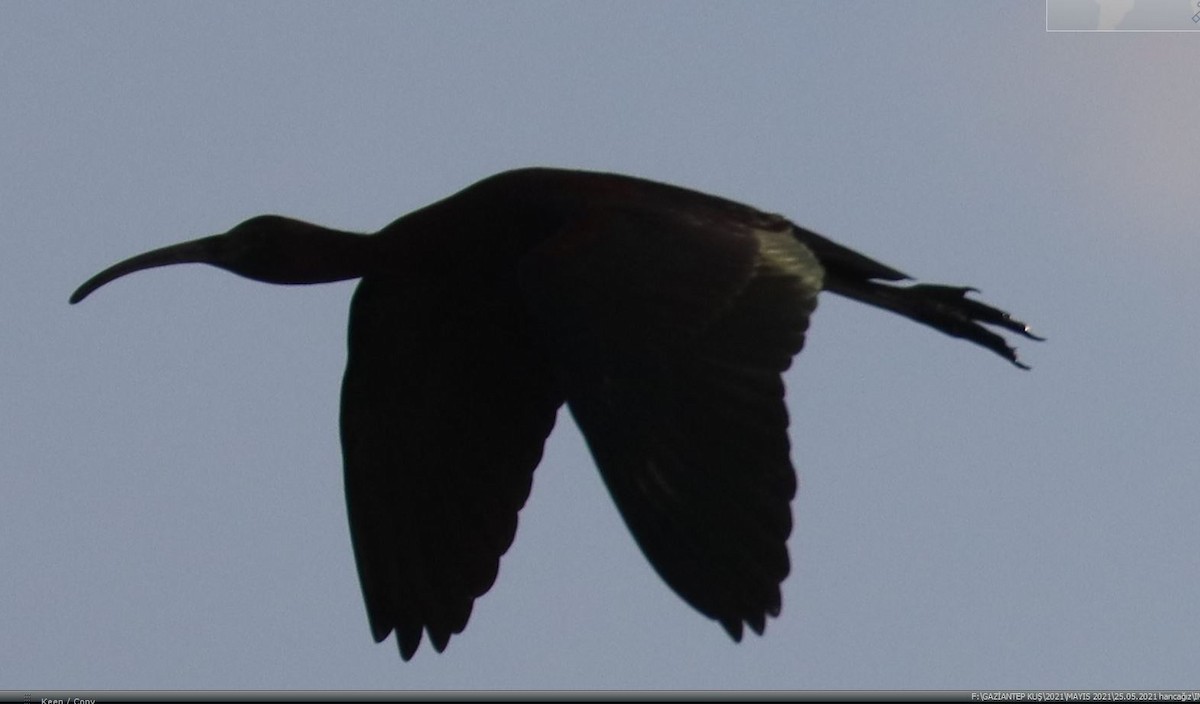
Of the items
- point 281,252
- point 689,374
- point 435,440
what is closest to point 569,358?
point 689,374

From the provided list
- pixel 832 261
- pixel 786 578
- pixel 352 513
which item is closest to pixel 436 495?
pixel 352 513

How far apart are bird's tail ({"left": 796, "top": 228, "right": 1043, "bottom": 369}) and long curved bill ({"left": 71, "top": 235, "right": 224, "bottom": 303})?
118 inches

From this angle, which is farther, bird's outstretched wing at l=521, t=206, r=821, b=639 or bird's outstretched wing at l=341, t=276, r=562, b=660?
bird's outstretched wing at l=341, t=276, r=562, b=660

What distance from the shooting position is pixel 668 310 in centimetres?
1295

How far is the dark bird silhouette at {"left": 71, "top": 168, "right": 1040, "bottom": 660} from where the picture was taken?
12.2 metres

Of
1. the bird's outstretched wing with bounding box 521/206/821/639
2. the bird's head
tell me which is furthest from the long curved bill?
the bird's outstretched wing with bounding box 521/206/821/639

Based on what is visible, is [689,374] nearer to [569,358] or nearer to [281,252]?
[569,358]

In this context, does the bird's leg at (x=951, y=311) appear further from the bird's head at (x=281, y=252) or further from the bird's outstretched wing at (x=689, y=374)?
the bird's head at (x=281, y=252)

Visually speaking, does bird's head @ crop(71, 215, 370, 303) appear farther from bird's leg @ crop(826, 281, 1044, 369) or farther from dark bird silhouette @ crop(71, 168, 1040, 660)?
bird's leg @ crop(826, 281, 1044, 369)

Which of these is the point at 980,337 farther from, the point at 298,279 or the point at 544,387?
the point at 298,279

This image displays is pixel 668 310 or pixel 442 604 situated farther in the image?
pixel 442 604

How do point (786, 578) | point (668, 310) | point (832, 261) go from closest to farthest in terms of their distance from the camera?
point (786, 578) → point (668, 310) → point (832, 261)

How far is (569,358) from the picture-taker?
42.1ft

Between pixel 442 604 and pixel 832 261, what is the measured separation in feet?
8.18
